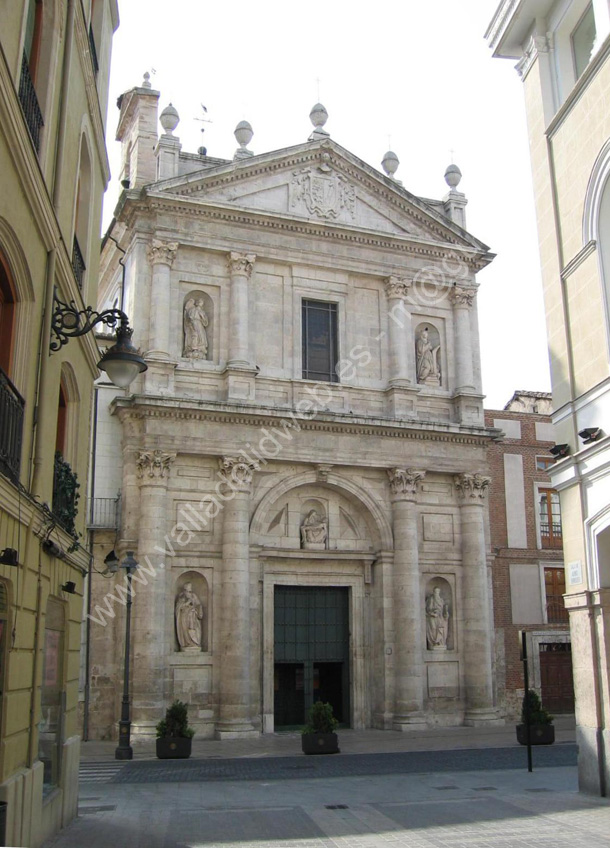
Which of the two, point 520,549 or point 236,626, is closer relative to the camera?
point 236,626

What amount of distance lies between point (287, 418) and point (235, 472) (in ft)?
7.54

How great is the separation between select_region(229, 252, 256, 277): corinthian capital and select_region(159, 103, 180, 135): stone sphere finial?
492cm

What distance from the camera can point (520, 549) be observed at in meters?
31.3

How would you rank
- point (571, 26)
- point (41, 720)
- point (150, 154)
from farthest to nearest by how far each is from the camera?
point (150, 154) → point (571, 26) → point (41, 720)

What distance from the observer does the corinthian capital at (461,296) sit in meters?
30.7

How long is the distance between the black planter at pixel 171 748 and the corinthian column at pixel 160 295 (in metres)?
11.0

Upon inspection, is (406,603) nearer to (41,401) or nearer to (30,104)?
(41,401)

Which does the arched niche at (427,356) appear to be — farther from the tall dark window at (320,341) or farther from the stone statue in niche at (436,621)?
the stone statue in niche at (436,621)

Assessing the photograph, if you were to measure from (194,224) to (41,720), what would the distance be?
774 inches

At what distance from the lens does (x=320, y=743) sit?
20891mm

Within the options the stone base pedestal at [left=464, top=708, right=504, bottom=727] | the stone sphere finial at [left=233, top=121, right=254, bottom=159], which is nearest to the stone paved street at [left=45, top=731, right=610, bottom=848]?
the stone base pedestal at [left=464, top=708, right=504, bottom=727]

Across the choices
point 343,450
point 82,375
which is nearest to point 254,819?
point 82,375

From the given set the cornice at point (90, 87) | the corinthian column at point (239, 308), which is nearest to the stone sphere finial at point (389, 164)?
the corinthian column at point (239, 308)

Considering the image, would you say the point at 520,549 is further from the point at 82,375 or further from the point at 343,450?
the point at 82,375
